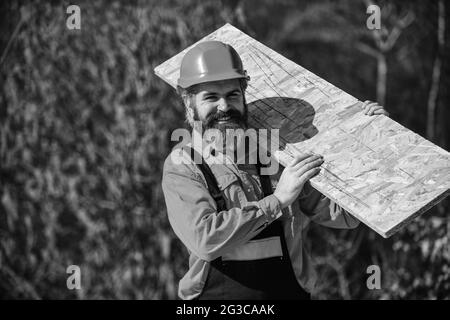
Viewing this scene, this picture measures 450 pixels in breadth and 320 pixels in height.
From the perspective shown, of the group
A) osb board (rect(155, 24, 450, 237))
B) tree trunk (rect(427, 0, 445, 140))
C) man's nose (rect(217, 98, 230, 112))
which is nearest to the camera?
osb board (rect(155, 24, 450, 237))

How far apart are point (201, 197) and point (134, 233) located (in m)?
3.15

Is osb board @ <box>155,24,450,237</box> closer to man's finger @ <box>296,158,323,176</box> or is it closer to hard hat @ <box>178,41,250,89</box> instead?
man's finger @ <box>296,158,323,176</box>

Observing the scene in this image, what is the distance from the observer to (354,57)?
498 inches

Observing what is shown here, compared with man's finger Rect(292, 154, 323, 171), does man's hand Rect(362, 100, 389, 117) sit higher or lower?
higher

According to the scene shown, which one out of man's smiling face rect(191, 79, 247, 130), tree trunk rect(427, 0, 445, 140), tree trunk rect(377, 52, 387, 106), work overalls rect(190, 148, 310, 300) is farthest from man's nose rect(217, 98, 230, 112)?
tree trunk rect(377, 52, 387, 106)

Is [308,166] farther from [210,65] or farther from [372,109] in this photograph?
[210,65]

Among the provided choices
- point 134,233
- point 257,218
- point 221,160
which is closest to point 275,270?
point 257,218

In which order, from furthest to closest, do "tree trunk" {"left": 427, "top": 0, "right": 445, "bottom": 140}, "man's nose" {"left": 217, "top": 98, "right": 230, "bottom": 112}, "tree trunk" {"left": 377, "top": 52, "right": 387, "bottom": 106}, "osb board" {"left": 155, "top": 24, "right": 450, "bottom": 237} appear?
"tree trunk" {"left": 377, "top": 52, "right": 387, "bottom": 106} → "tree trunk" {"left": 427, "top": 0, "right": 445, "bottom": 140} → "man's nose" {"left": 217, "top": 98, "right": 230, "bottom": 112} → "osb board" {"left": 155, "top": 24, "right": 450, "bottom": 237}

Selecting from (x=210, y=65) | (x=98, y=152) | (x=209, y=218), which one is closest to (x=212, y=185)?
(x=209, y=218)

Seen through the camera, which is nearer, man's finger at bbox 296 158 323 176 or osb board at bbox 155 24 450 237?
osb board at bbox 155 24 450 237

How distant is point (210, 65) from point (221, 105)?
0.18 metres

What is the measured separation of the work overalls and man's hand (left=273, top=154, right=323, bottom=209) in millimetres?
210

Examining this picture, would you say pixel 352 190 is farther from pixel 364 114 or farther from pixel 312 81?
pixel 312 81

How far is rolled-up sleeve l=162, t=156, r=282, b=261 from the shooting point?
2693 mm
